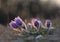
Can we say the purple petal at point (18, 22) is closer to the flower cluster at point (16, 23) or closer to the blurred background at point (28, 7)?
the flower cluster at point (16, 23)

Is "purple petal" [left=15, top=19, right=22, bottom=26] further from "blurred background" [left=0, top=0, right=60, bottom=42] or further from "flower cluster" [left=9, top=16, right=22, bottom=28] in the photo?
"blurred background" [left=0, top=0, right=60, bottom=42]

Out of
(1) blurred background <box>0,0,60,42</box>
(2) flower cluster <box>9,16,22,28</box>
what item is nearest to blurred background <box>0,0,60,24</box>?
(1) blurred background <box>0,0,60,42</box>

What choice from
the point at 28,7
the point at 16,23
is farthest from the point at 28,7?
the point at 16,23

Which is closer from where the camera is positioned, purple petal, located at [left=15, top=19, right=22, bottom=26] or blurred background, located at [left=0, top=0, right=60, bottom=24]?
purple petal, located at [left=15, top=19, right=22, bottom=26]

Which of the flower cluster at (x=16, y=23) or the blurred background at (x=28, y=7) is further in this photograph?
the blurred background at (x=28, y=7)

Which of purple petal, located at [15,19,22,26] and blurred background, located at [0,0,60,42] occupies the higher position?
blurred background, located at [0,0,60,42]

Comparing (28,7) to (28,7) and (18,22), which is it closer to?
(28,7)

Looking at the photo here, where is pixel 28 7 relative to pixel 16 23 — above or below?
above

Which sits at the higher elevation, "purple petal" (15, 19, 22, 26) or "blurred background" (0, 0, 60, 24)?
"blurred background" (0, 0, 60, 24)

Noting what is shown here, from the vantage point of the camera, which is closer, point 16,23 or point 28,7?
point 16,23

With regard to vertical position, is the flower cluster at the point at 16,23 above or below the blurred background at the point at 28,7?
below

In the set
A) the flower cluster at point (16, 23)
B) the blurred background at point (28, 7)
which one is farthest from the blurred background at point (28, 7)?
the flower cluster at point (16, 23)

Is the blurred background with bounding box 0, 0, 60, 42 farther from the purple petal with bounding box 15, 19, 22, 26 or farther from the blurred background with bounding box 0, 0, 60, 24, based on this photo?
the purple petal with bounding box 15, 19, 22, 26
